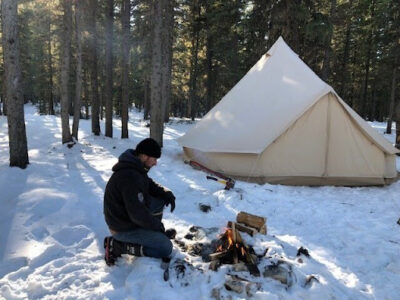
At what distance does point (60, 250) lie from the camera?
4285mm

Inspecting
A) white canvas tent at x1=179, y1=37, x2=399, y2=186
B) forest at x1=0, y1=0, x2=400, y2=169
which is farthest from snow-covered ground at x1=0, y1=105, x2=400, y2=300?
forest at x1=0, y1=0, x2=400, y2=169

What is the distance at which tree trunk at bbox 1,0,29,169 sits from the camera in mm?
7695

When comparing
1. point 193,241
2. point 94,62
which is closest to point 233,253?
point 193,241

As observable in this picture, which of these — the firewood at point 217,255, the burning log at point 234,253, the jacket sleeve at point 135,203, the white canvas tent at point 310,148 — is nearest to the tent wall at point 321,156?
the white canvas tent at point 310,148

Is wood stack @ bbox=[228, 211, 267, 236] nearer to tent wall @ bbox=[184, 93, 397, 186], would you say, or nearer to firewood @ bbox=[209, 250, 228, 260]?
firewood @ bbox=[209, 250, 228, 260]

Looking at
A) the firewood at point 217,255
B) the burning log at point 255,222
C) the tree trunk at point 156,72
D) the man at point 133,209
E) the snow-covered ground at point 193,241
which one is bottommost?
the snow-covered ground at point 193,241

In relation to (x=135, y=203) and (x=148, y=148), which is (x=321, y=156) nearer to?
(x=148, y=148)

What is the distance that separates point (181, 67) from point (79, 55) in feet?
50.3

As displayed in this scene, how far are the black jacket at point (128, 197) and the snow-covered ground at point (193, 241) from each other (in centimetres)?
49

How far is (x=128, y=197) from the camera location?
3.45 meters

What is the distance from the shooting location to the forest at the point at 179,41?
11547mm

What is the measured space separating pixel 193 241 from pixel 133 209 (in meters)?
1.26

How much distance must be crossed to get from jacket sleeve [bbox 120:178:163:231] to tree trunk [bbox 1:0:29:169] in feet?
19.5

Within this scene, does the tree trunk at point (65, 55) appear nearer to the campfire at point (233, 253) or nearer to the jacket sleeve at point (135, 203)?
the jacket sleeve at point (135, 203)
